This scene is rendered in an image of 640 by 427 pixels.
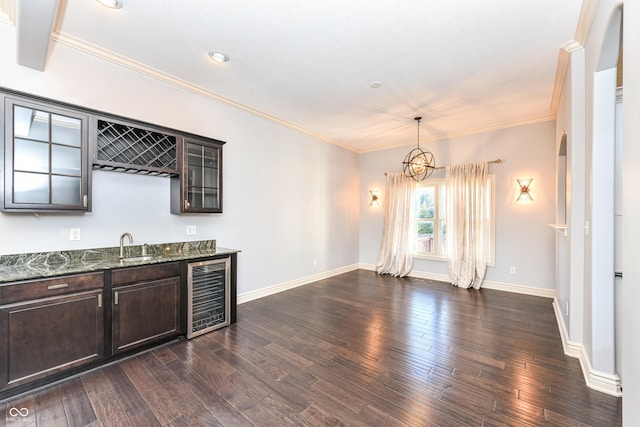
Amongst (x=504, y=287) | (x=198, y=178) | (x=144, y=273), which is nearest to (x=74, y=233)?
(x=144, y=273)

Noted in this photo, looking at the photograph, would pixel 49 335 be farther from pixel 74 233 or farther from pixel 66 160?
pixel 66 160

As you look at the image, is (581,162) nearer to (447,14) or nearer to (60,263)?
(447,14)

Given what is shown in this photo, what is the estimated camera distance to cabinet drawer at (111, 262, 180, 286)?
2488 mm

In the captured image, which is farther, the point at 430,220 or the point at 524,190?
the point at 430,220

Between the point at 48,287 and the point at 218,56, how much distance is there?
102 inches

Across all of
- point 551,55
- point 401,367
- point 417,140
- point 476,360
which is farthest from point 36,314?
point 417,140

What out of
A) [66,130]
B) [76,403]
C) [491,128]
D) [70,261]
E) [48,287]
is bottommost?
[76,403]

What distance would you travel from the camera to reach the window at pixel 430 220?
5.66 m

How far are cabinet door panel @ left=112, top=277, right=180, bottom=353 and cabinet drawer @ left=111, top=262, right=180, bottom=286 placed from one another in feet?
0.16

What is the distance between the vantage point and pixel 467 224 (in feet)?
16.9

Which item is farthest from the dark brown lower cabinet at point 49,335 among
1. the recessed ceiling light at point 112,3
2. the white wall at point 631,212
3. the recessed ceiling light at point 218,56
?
the white wall at point 631,212

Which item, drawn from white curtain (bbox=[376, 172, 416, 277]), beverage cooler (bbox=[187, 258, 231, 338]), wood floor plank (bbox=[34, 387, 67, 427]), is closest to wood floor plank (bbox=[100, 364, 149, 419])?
wood floor plank (bbox=[34, 387, 67, 427])

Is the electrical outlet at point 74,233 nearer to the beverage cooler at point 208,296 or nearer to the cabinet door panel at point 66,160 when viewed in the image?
the cabinet door panel at point 66,160

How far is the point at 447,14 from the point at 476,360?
307cm
